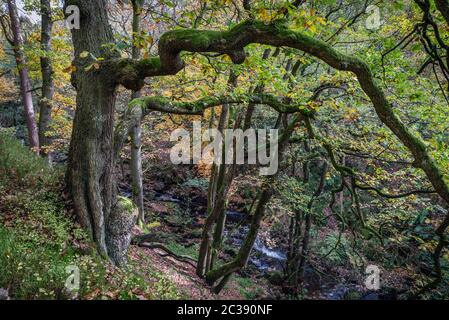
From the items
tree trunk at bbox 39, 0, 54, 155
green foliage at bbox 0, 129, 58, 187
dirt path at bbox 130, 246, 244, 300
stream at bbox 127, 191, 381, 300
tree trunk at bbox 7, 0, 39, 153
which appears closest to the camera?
green foliage at bbox 0, 129, 58, 187

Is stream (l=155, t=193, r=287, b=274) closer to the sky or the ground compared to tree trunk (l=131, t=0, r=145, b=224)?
closer to the ground

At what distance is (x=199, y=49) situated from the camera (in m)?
4.64

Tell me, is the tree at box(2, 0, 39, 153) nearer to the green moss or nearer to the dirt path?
the dirt path

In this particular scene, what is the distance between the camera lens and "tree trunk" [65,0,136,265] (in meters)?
5.61

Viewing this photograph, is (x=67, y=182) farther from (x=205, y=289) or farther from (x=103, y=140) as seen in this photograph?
(x=205, y=289)


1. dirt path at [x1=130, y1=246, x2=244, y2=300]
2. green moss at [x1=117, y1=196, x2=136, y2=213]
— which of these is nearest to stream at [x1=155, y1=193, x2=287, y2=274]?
dirt path at [x1=130, y1=246, x2=244, y2=300]

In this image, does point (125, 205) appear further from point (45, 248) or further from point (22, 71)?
point (22, 71)

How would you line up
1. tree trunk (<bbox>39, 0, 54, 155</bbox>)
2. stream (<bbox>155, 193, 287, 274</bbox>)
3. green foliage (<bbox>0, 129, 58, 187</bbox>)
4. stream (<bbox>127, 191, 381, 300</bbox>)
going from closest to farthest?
green foliage (<bbox>0, 129, 58, 187</bbox>), tree trunk (<bbox>39, 0, 54, 155</bbox>), stream (<bbox>127, 191, 381, 300</bbox>), stream (<bbox>155, 193, 287, 274</bbox>)

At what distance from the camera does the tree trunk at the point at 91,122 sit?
561cm

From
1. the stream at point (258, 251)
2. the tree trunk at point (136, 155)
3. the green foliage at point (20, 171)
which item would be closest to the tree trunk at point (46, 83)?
the tree trunk at point (136, 155)

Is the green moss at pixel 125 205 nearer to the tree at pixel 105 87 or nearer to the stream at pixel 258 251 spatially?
the tree at pixel 105 87

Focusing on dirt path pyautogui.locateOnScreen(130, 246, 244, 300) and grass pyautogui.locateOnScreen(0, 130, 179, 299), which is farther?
dirt path pyautogui.locateOnScreen(130, 246, 244, 300)
